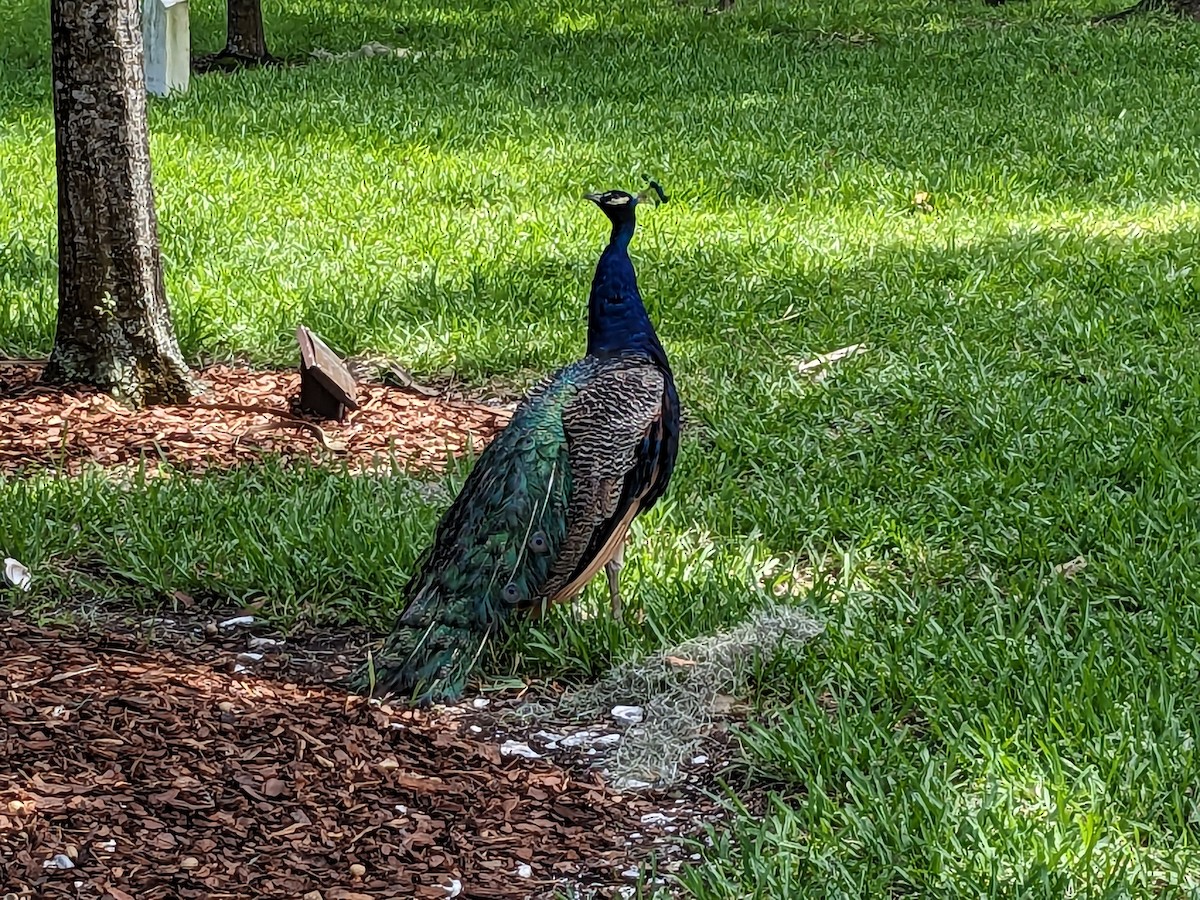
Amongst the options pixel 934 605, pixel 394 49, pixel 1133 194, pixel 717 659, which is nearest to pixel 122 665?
pixel 717 659

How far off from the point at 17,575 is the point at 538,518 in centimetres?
169

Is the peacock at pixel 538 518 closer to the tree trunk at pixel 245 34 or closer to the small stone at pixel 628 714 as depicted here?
the small stone at pixel 628 714

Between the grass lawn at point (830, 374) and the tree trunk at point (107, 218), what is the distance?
0.64 metres

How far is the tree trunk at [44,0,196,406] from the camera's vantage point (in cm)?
571

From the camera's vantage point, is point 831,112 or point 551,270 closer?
point 551,270

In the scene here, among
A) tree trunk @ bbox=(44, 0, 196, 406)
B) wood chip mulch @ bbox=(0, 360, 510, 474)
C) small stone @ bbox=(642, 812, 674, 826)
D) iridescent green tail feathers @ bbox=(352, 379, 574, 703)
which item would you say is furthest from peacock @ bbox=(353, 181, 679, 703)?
tree trunk @ bbox=(44, 0, 196, 406)

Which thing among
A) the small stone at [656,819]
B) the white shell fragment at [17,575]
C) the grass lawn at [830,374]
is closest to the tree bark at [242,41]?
the grass lawn at [830,374]

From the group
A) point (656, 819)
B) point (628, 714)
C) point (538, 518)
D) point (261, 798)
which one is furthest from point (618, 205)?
point (261, 798)

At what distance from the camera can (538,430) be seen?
4.29 m

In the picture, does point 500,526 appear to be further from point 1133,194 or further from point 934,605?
point 1133,194

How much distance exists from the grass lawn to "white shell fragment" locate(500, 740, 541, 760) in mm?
378

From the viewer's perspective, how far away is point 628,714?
4117mm

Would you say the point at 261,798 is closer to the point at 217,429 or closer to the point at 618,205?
the point at 618,205

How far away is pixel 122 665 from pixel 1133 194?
6559 mm
